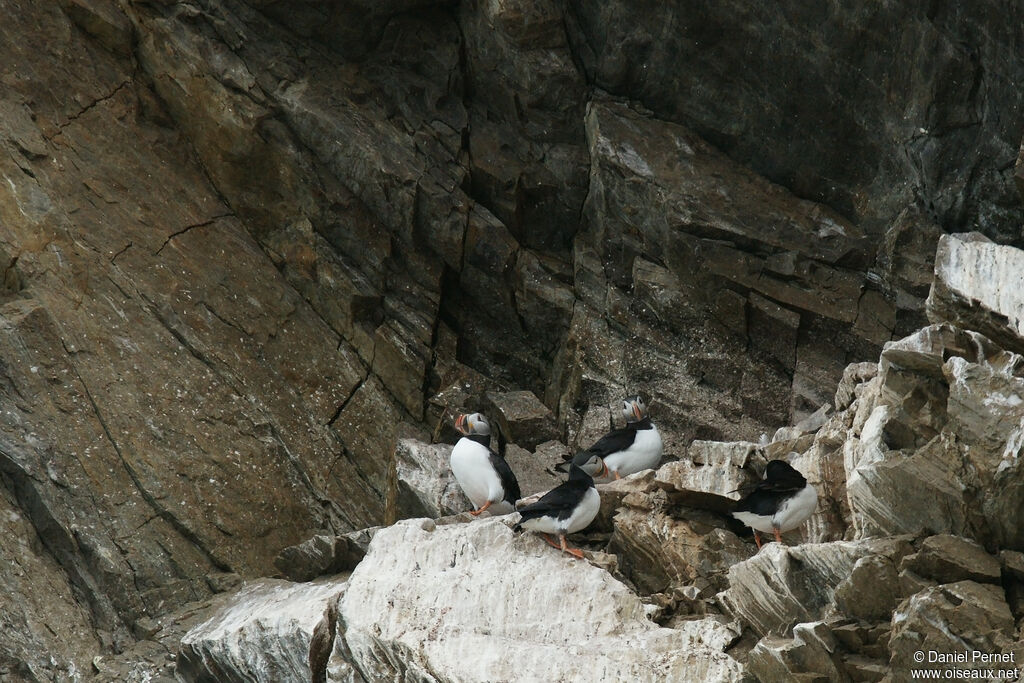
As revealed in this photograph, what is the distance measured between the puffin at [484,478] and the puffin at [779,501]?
2358 mm

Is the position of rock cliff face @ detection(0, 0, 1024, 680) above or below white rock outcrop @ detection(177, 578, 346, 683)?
above

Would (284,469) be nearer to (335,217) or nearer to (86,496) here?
(86,496)

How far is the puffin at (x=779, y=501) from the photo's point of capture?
28.0 feet

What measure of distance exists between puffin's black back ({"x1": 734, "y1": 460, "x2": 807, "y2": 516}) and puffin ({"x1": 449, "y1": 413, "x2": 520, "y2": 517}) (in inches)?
94.2

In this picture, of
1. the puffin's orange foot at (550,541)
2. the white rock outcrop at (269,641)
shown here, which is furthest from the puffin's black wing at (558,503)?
the white rock outcrop at (269,641)

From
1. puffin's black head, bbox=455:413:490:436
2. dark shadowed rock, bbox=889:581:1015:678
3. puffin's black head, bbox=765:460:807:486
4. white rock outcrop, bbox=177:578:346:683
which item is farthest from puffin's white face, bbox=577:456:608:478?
dark shadowed rock, bbox=889:581:1015:678

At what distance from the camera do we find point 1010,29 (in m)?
10.8

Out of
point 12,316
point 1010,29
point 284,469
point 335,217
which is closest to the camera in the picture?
point 1010,29

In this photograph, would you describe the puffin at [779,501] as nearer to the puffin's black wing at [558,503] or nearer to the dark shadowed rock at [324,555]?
the puffin's black wing at [558,503]

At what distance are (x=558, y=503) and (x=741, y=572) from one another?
1.46m

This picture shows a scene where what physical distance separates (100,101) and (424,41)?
3564mm

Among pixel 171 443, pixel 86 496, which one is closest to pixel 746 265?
pixel 171 443

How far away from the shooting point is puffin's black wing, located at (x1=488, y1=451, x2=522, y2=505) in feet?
34.1

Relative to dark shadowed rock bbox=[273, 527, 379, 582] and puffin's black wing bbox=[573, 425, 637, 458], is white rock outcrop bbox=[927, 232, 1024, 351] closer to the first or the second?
puffin's black wing bbox=[573, 425, 637, 458]
